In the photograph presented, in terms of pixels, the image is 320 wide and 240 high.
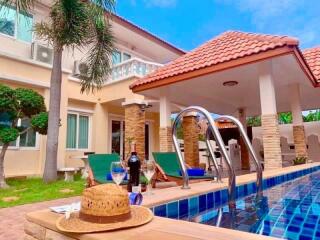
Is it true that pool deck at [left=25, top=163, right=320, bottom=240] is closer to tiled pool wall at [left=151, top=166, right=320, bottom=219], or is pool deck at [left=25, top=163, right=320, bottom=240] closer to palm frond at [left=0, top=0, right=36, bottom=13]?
tiled pool wall at [left=151, top=166, right=320, bottom=219]

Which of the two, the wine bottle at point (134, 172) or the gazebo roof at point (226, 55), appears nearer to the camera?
the wine bottle at point (134, 172)

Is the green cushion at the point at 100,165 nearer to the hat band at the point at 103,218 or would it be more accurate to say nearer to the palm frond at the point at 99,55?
the palm frond at the point at 99,55

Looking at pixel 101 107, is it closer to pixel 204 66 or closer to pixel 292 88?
pixel 204 66

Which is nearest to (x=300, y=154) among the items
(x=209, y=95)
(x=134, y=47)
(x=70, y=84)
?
(x=209, y=95)

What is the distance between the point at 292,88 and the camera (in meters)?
11.0

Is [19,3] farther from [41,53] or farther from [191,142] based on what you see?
[191,142]

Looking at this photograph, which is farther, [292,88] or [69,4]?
[292,88]

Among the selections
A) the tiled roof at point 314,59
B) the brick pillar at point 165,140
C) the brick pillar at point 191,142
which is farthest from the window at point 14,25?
the tiled roof at point 314,59

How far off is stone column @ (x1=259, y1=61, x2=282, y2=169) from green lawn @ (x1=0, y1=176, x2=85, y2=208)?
5.93m

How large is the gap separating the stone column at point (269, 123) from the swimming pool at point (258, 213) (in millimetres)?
3318

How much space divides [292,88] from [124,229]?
432 inches

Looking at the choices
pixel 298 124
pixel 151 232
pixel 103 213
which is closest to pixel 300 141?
pixel 298 124

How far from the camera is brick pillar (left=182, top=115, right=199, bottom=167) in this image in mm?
14016

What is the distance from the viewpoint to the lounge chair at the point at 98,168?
711 centimetres
